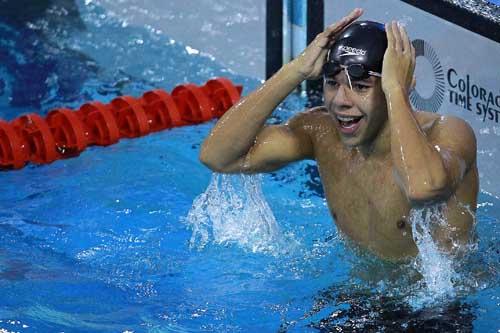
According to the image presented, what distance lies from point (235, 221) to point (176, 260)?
0.99ft

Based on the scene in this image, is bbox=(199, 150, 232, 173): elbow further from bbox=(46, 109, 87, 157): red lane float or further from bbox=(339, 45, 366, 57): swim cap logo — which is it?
bbox=(46, 109, 87, 157): red lane float

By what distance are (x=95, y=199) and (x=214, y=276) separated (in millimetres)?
1058

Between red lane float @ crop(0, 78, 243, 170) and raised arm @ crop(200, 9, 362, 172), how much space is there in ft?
6.47

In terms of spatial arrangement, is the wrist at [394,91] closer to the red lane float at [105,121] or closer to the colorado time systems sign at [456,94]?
the colorado time systems sign at [456,94]

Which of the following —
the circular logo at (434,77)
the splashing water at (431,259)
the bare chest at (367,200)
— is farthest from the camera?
the circular logo at (434,77)

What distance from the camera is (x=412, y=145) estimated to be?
310 cm

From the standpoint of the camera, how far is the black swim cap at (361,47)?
127 inches

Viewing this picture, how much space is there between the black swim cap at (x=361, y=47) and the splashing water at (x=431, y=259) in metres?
0.50

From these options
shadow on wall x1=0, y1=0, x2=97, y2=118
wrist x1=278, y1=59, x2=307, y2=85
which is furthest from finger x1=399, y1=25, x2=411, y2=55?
shadow on wall x1=0, y1=0, x2=97, y2=118

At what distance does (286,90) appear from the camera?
11.5 ft

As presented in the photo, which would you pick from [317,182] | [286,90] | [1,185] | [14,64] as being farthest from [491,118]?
[14,64]

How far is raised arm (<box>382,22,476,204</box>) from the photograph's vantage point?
122 inches

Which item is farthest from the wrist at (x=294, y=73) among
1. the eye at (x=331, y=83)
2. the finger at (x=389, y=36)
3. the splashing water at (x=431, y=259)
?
the splashing water at (x=431, y=259)

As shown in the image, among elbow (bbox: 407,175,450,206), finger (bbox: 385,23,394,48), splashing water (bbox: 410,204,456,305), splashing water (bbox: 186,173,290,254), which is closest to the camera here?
elbow (bbox: 407,175,450,206)
